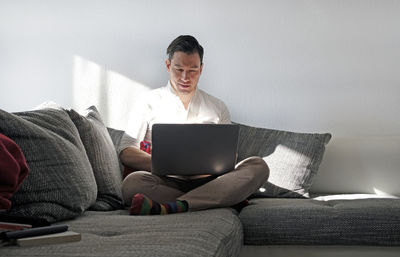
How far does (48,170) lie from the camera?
6.34 ft

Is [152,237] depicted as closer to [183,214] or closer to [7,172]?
[7,172]

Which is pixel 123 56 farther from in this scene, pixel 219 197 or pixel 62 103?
pixel 219 197

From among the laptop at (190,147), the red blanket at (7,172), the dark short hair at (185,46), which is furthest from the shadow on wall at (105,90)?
the red blanket at (7,172)

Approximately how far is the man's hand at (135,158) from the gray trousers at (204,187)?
142 mm

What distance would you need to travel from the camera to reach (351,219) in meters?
2.31

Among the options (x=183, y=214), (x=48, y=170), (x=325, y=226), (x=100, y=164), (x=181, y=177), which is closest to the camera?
(x=48, y=170)

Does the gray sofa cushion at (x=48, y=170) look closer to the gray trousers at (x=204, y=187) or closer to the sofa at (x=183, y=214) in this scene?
the sofa at (x=183, y=214)

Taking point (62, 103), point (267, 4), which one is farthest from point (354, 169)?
point (62, 103)

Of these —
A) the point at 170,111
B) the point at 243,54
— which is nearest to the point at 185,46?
the point at 170,111

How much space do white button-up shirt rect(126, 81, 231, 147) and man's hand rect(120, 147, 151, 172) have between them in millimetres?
198

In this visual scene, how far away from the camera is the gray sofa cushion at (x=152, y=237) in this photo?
1.34 metres

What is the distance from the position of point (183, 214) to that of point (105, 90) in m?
1.70

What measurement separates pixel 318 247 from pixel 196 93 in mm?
1261

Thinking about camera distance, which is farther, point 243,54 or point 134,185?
point 243,54
